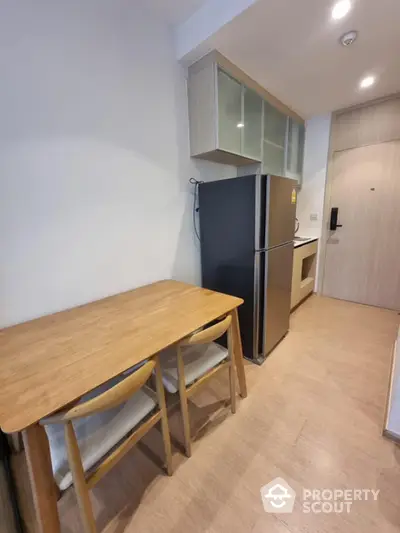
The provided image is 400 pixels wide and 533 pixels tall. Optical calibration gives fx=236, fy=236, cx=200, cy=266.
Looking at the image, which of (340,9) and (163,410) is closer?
(163,410)

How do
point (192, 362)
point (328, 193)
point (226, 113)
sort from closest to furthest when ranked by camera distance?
point (192, 362) → point (226, 113) → point (328, 193)

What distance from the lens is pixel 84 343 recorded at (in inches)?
42.5

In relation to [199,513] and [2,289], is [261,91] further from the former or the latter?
[199,513]

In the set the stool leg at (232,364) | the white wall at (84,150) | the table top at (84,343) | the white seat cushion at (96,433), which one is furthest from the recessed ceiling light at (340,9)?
the white seat cushion at (96,433)

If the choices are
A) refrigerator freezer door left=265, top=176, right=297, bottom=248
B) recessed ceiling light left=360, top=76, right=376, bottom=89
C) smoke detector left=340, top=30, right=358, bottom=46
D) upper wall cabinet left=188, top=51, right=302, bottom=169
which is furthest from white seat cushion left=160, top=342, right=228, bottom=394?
recessed ceiling light left=360, top=76, right=376, bottom=89

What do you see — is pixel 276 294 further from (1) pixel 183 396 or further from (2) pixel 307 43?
(2) pixel 307 43

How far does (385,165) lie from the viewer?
107 inches

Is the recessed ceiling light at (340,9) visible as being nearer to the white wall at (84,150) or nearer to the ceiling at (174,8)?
the ceiling at (174,8)

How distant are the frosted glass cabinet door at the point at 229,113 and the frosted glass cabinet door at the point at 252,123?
8 cm

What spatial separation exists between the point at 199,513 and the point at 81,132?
6.76 feet

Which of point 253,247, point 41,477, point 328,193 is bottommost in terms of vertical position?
point 41,477

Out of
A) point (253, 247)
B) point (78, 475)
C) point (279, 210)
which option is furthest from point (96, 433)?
point (279, 210)

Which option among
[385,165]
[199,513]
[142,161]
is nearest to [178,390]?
[199,513]

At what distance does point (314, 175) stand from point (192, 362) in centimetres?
307
